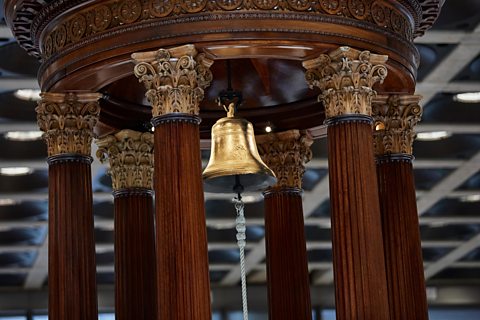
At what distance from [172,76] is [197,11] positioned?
3.33ft

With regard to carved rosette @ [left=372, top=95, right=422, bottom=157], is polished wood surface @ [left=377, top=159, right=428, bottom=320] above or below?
A: below

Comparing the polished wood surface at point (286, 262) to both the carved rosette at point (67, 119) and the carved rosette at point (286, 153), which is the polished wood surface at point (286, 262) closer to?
the carved rosette at point (286, 153)

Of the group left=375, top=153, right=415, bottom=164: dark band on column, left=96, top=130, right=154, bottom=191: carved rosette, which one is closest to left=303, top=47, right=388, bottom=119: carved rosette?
left=375, top=153, right=415, bottom=164: dark band on column

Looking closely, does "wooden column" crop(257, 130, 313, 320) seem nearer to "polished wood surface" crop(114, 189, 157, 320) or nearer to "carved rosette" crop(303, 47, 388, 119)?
"polished wood surface" crop(114, 189, 157, 320)

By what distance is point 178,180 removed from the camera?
1739cm

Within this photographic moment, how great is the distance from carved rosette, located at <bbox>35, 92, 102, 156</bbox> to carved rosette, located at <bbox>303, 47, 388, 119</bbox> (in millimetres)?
3741

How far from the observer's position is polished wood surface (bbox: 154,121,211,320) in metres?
17.0

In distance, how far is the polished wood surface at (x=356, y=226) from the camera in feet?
57.0

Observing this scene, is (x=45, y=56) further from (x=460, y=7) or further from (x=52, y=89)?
(x=460, y=7)

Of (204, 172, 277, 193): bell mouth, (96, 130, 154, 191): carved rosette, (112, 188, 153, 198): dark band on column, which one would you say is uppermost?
(96, 130, 154, 191): carved rosette

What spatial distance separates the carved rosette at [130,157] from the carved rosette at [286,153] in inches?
88.7

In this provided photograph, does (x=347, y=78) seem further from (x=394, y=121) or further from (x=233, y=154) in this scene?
(x=233, y=154)

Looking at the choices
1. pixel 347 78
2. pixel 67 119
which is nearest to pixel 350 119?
pixel 347 78

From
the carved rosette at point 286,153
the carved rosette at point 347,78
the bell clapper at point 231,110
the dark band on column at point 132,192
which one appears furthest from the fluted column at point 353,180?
the dark band on column at point 132,192
